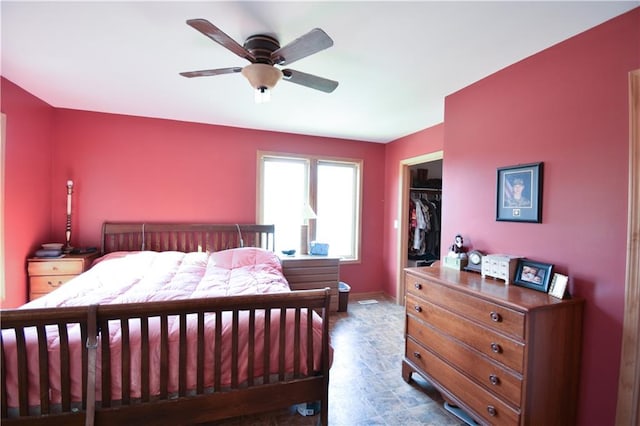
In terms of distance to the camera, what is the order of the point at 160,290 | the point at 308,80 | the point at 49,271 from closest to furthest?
1. the point at 308,80
2. the point at 160,290
3. the point at 49,271

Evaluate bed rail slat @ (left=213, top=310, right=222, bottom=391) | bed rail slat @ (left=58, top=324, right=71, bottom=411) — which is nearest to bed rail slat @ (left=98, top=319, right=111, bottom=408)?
bed rail slat @ (left=58, top=324, right=71, bottom=411)

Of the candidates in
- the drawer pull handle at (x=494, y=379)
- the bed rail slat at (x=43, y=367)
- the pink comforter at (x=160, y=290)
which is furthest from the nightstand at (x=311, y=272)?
the bed rail slat at (x=43, y=367)

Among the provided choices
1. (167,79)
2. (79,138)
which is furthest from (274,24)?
(79,138)

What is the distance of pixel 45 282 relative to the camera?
2.86m

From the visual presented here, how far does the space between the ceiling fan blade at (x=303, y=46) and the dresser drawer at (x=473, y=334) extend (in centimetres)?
186

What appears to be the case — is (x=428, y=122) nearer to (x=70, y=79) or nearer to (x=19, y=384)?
(x=70, y=79)

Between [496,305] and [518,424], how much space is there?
613mm

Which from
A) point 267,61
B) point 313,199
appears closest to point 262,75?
point 267,61

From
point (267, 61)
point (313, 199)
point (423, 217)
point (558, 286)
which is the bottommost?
point (558, 286)

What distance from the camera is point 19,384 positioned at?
134cm

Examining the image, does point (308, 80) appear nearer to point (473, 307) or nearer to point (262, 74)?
point (262, 74)

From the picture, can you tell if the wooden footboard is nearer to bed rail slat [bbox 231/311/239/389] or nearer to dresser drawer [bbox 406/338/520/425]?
bed rail slat [bbox 231/311/239/389]

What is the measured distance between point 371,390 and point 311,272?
1683 millimetres

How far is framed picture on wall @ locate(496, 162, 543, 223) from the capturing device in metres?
1.92
